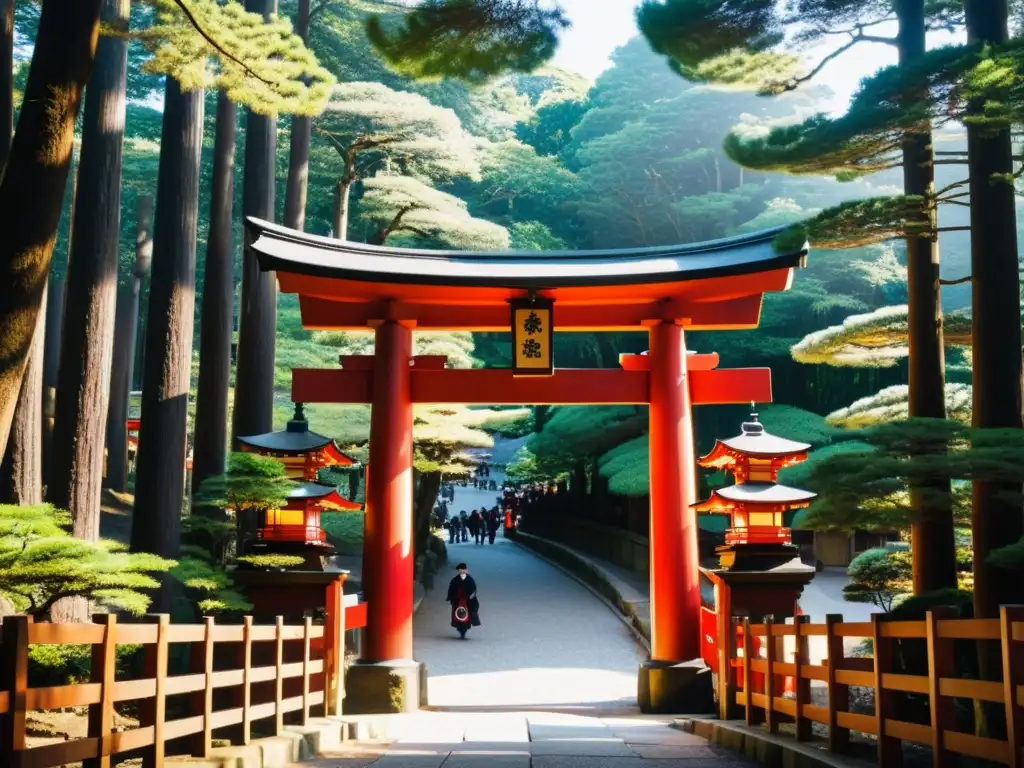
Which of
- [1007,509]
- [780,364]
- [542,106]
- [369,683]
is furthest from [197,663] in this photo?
[542,106]

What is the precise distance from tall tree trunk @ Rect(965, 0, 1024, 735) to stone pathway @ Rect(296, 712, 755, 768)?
200 cm

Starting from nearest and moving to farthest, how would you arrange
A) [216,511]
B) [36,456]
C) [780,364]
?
[36,456] < [216,511] < [780,364]

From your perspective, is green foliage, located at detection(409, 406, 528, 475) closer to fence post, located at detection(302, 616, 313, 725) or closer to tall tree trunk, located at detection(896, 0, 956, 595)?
fence post, located at detection(302, 616, 313, 725)

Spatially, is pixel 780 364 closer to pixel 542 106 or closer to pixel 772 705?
Result: pixel 772 705

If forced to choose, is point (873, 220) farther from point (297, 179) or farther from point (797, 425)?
point (797, 425)

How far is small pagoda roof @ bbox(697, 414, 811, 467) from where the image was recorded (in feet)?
38.2

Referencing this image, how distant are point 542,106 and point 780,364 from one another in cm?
2349

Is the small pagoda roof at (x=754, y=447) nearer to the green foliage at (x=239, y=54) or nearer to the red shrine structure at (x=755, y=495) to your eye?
the red shrine structure at (x=755, y=495)

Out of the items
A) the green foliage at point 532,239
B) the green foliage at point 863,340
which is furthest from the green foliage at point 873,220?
the green foliage at point 532,239

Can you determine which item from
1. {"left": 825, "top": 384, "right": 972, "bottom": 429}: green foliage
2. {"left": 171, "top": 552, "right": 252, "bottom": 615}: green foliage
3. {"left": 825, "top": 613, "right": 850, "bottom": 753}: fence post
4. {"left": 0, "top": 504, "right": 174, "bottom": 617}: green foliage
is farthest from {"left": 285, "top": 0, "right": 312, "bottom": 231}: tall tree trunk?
{"left": 825, "top": 613, "right": 850, "bottom": 753}: fence post

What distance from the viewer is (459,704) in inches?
483

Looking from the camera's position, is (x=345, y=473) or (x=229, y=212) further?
(x=345, y=473)

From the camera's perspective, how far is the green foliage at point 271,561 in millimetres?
10273

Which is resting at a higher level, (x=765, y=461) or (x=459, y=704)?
(x=765, y=461)
